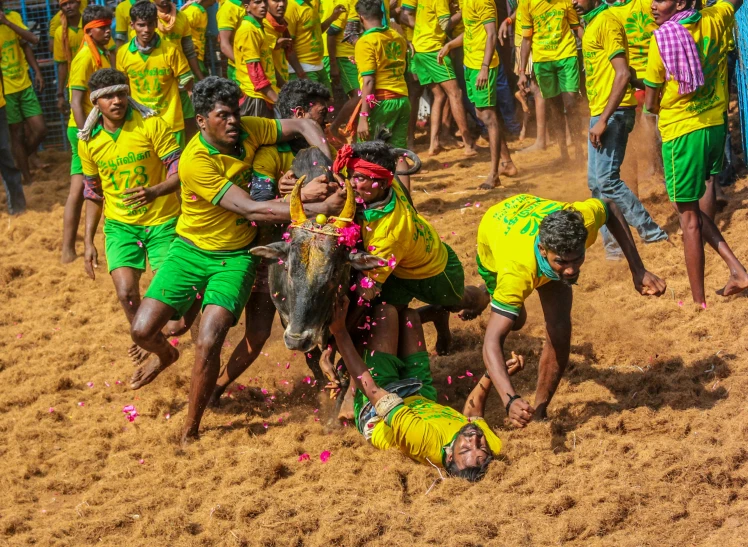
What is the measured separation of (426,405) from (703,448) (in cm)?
152

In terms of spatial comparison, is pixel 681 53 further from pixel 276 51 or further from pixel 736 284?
pixel 276 51

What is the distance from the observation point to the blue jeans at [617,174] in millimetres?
8133

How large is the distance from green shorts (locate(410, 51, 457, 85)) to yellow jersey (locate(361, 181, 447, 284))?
520 cm

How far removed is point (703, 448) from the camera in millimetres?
5484

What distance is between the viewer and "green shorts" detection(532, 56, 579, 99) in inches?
411

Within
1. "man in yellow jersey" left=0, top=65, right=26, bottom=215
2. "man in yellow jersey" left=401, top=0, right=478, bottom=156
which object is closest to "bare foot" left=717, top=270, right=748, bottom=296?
"man in yellow jersey" left=401, top=0, right=478, bottom=156

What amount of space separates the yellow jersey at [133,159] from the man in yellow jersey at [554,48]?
4711 millimetres

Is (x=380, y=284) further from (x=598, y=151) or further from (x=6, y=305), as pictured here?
(x=6, y=305)

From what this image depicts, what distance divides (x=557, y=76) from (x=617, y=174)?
2743 mm

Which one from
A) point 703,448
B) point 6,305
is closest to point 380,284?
point 703,448

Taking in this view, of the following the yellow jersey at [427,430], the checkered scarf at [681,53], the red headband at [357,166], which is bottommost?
the yellow jersey at [427,430]

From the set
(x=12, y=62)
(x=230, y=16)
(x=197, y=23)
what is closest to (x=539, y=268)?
(x=230, y=16)

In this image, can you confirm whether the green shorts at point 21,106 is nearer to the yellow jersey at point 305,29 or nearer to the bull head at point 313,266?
the yellow jersey at point 305,29

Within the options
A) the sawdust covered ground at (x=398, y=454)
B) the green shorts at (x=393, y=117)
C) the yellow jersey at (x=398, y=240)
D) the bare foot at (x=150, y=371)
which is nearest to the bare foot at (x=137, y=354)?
the sawdust covered ground at (x=398, y=454)
